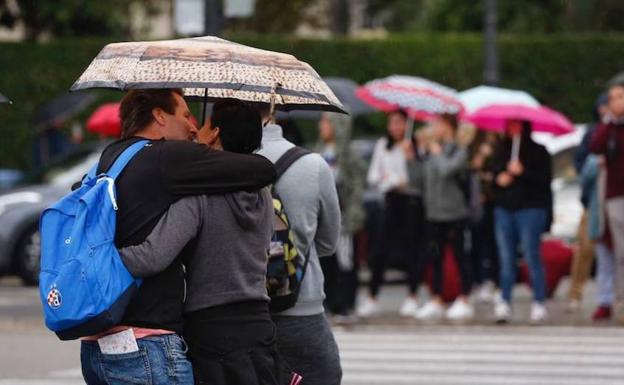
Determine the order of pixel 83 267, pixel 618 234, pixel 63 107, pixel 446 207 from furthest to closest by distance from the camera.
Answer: pixel 63 107
pixel 446 207
pixel 618 234
pixel 83 267

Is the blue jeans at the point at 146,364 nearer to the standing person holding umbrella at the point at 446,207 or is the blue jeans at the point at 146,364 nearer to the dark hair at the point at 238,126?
the dark hair at the point at 238,126

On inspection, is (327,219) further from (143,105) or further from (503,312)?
(503,312)

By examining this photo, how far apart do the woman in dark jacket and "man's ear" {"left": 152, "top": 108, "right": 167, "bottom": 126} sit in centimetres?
843

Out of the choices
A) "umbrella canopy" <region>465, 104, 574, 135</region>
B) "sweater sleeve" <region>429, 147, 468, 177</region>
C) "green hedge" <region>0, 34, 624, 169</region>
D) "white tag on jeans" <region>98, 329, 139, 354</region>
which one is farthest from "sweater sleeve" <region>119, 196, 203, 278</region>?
"green hedge" <region>0, 34, 624, 169</region>

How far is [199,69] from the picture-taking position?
5203mm

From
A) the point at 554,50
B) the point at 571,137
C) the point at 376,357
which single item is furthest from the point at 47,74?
the point at 376,357

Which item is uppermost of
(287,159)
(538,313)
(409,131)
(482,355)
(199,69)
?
(199,69)

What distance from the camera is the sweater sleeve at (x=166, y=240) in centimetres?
497

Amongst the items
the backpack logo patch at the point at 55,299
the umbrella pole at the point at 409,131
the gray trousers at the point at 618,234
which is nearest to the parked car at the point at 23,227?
the umbrella pole at the point at 409,131

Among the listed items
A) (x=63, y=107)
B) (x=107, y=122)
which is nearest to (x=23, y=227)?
(x=107, y=122)

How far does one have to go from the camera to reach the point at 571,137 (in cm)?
1828

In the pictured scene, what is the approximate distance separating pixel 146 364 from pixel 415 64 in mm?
22120

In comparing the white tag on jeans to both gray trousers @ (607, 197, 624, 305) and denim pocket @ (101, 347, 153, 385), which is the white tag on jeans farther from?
gray trousers @ (607, 197, 624, 305)

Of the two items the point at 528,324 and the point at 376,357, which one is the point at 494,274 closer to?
the point at 528,324
